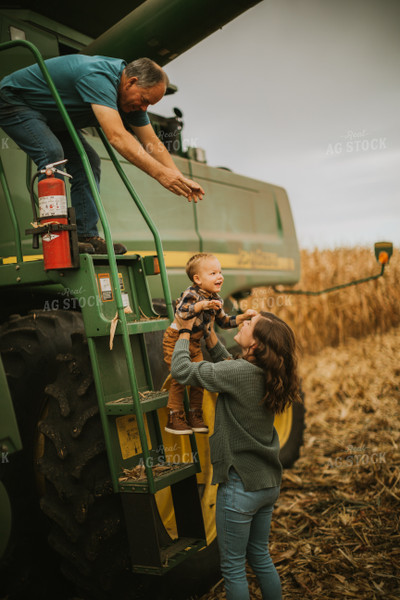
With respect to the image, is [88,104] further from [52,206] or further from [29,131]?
[52,206]

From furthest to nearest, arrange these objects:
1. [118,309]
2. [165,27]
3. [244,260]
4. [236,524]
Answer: [244,260], [165,27], [118,309], [236,524]

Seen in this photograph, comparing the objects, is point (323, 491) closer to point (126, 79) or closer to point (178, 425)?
point (178, 425)

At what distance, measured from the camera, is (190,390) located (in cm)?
302

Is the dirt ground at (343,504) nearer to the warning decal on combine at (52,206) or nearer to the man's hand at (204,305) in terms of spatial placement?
the man's hand at (204,305)

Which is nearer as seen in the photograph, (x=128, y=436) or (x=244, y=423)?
(x=244, y=423)

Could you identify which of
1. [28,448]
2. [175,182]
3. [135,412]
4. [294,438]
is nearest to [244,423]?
[135,412]

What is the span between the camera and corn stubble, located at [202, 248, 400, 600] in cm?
357

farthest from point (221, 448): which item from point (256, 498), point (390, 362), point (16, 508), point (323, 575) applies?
point (390, 362)

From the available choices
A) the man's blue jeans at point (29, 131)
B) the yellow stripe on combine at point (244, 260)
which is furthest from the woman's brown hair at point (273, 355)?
the yellow stripe on combine at point (244, 260)

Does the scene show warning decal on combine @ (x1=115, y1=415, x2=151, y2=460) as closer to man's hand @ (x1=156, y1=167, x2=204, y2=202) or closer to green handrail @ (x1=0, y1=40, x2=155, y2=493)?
green handrail @ (x1=0, y1=40, x2=155, y2=493)

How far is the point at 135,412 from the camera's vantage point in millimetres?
2637

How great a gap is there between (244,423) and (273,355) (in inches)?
13.0

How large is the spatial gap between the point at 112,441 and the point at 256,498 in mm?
696

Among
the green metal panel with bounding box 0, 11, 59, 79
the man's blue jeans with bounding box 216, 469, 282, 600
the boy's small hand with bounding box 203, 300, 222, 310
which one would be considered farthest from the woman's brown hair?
the green metal panel with bounding box 0, 11, 59, 79
